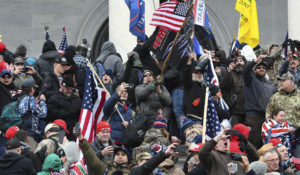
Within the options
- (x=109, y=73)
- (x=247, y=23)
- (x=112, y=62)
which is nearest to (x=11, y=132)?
(x=109, y=73)

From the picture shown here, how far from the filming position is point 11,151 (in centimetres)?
1407

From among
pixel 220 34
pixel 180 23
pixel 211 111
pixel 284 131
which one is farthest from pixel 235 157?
pixel 220 34

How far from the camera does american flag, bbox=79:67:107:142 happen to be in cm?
1711

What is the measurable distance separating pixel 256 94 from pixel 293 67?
1.33 meters

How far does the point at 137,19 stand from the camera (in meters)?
20.9

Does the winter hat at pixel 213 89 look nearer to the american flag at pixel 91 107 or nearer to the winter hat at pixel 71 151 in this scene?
the american flag at pixel 91 107

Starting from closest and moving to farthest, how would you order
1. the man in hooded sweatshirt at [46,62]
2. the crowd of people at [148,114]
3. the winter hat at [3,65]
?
the crowd of people at [148,114] → the winter hat at [3,65] → the man in hooded sweatshirt at [46,62]

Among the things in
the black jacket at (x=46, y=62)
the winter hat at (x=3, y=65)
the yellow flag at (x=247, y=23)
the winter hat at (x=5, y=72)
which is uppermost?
the yellow flag at (x=247, y=23)

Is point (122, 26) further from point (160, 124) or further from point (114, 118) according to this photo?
point (160, 124)

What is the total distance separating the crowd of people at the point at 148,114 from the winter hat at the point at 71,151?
0.07ft

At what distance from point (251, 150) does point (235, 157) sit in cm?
113

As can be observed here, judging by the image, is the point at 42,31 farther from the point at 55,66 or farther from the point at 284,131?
the point at 284,131

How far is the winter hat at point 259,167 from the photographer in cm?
1474

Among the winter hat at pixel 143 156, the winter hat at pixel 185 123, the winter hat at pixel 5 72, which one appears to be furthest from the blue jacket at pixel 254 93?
the winter hat at pixel 143 156
